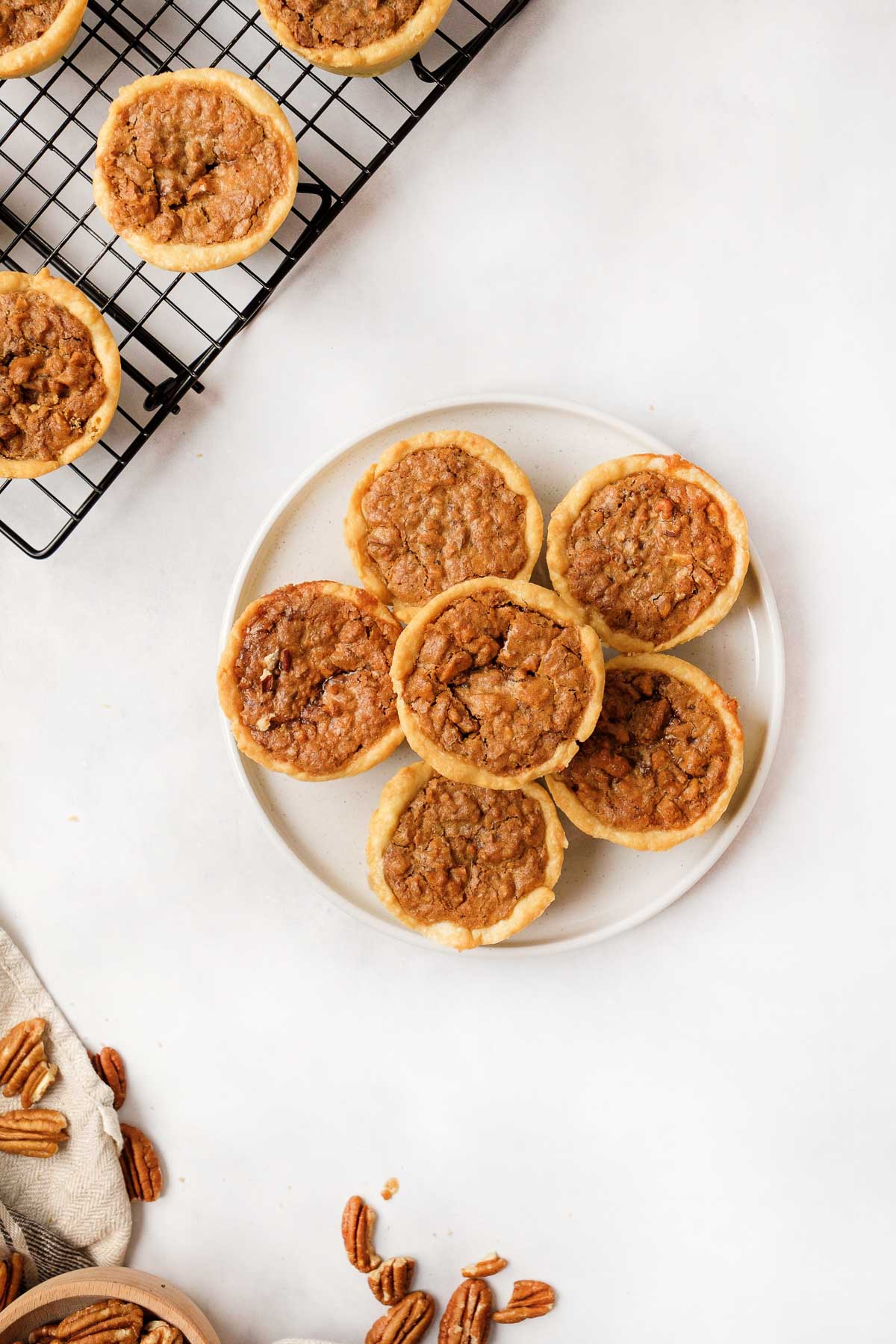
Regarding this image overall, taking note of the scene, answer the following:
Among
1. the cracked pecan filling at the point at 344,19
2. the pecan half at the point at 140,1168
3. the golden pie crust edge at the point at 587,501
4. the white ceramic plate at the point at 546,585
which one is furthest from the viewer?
the pecan half at the point at 140,1168

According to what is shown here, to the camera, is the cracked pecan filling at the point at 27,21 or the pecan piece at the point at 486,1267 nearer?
the cracked pecan filling at the point at 27,21

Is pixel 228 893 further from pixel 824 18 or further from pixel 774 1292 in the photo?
pixel 824 18

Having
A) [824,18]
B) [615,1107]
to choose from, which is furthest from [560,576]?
[824,18]

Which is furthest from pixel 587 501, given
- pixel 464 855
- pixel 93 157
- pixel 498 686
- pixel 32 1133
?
pixel 32 1133

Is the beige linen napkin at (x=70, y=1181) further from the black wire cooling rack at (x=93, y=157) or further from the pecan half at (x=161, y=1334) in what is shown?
the black wire cooling rack at (x=93, y=157)

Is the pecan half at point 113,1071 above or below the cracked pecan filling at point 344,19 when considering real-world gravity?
below

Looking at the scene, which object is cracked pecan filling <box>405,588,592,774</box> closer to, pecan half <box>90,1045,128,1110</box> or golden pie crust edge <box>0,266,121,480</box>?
golden pie crust edge <box>0,266,121,480</box>

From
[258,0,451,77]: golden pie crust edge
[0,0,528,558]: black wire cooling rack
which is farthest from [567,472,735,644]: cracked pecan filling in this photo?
[258,0,451,77]: golden pie crust edge

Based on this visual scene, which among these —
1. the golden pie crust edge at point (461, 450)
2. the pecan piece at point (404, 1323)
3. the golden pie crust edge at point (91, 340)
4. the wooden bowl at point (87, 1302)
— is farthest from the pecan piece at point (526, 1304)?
the golden pie crust edge at point (91, 340)
